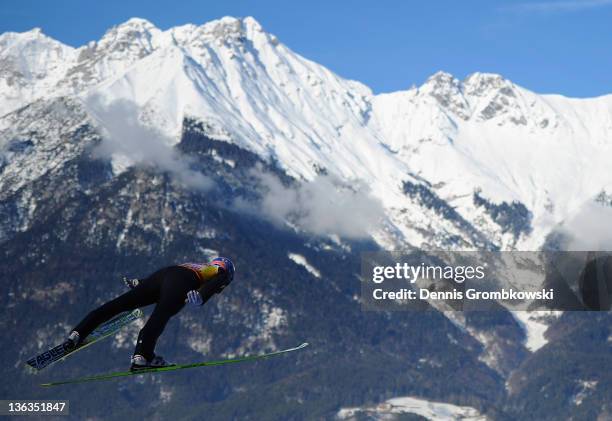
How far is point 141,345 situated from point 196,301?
1918 mm

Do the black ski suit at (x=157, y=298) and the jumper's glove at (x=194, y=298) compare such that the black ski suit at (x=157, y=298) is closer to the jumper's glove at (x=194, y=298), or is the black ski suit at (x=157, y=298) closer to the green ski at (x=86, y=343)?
the jumper's glove at (x=194, y=298)

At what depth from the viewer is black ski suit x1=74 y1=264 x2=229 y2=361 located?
3534cm

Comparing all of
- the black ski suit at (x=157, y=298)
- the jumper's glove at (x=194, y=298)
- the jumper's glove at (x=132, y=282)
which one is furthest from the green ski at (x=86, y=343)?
the jumper's glove at (x=194, y=298)

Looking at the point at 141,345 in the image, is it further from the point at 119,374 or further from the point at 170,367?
the point at 119,374

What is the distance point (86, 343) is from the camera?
3638cm

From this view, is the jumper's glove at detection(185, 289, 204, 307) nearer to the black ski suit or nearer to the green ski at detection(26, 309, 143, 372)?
the black ski suit

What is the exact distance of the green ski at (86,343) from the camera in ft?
116

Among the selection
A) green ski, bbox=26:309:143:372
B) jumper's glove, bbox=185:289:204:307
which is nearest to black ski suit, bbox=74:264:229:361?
jumper's glove, bbox=185:289:204:307

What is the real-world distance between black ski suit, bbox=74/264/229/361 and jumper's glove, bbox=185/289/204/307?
1.06 feet

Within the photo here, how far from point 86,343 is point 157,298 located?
7.33 feet

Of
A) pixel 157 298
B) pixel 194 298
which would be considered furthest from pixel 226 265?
pixel 194 298

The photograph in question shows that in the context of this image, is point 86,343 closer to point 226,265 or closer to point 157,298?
point 157,298

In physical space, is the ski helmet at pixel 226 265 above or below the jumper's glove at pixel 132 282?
above

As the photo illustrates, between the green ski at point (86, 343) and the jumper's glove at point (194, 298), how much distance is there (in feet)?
7.99
